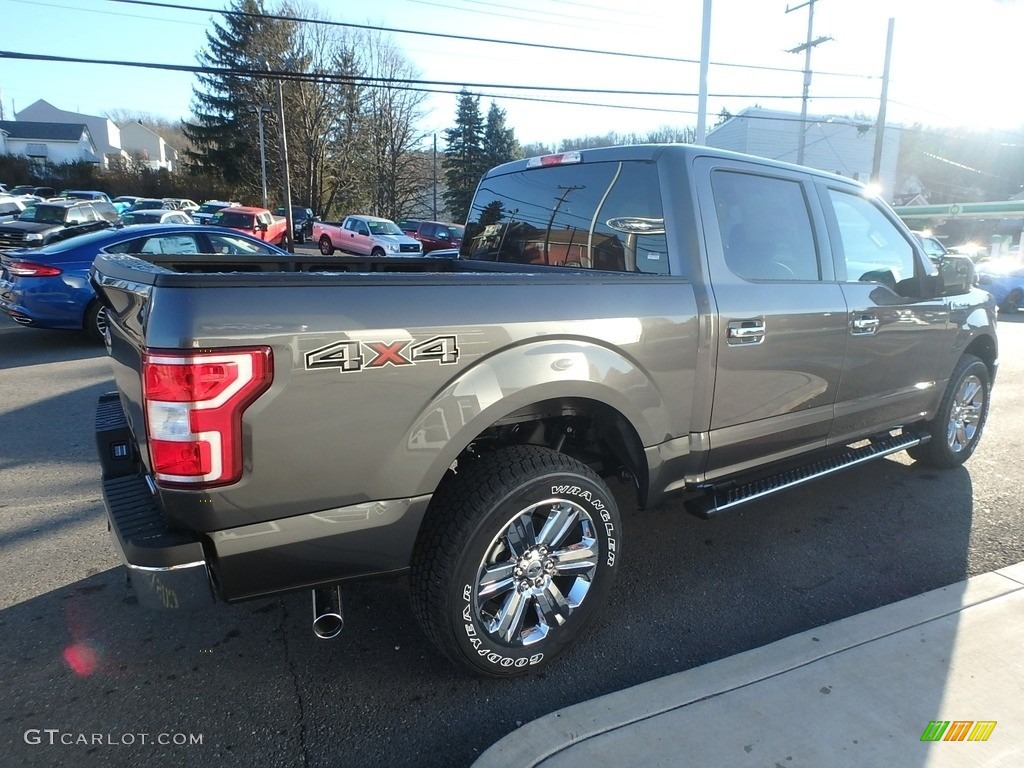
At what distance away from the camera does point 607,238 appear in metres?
3.22

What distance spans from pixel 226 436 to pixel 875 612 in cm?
277

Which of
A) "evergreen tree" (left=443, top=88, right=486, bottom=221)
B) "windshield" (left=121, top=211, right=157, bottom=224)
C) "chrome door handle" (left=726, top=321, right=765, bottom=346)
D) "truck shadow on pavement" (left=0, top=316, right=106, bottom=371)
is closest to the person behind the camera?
"chrome door handle" (left=726, top=321, right=765, bottom=346)

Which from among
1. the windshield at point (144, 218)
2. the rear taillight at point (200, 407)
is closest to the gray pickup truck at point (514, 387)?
the rear taillight at point (200, 407)

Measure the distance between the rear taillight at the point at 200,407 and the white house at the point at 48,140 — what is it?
88760 millimetres

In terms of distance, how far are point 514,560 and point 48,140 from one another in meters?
95.2

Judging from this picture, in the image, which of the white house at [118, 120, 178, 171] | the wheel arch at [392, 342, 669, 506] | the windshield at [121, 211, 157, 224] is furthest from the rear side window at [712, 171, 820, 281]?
the white house at [118, 120, 178, 171]

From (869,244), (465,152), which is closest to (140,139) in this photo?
(465,152)

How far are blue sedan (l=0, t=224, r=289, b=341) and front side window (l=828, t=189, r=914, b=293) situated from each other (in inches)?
268

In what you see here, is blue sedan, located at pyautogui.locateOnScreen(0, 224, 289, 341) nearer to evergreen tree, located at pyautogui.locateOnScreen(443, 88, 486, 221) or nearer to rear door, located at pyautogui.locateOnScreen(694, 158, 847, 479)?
rear door, located at pyautogui.locateOnScreen(694, 158, 847, 479)

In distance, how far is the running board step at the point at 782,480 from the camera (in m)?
3.21

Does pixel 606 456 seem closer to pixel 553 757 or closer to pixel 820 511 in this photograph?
pixel 553 757

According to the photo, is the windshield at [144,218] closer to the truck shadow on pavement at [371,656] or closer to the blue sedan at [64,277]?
the blue sedan at [64,277]

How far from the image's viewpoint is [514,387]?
7.74ft

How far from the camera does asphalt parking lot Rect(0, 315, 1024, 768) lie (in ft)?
7.57
